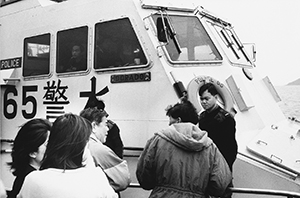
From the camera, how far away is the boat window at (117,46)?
4.69m

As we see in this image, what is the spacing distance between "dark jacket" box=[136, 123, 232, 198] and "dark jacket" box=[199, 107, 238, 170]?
0.60m

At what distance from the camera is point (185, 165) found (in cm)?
293

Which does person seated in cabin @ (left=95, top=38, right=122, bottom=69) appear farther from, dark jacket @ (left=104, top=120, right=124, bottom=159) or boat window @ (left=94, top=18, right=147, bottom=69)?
dark jacket @ (left=104, top=120, right=124, bottom=159)

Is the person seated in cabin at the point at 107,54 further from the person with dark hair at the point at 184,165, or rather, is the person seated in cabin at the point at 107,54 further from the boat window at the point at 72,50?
the person with dark hair at the point at 184,165

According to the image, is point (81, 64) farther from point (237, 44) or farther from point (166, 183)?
point (166, 183)

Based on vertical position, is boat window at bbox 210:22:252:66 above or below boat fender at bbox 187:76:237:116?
above

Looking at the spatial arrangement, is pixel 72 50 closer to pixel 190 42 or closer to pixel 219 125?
pixel 190 42

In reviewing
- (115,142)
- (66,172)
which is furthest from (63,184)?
(115,142)

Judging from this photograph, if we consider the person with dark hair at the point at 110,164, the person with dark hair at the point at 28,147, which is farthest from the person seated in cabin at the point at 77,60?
the person with dark hair at the point at 28,147

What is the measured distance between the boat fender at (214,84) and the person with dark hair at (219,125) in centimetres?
36

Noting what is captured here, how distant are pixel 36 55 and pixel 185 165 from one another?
338 cm

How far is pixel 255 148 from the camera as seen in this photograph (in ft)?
13.0

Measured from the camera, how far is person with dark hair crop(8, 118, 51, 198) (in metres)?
2.27

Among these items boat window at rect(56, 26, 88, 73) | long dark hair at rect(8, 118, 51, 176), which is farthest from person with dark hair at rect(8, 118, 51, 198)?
boat window at rect(56, 26, 88, 73)
